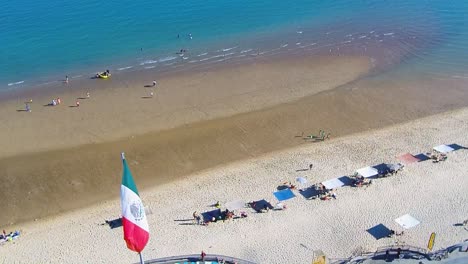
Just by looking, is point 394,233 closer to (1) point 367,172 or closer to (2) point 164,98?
(1) point 367,172

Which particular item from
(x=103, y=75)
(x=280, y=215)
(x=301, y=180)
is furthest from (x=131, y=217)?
(x=103, y=75)

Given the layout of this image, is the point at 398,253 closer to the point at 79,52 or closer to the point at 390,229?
the point at 390,229

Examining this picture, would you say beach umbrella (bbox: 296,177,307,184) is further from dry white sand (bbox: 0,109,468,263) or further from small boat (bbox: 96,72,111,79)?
small boat (bbox: 96,72,111,79)

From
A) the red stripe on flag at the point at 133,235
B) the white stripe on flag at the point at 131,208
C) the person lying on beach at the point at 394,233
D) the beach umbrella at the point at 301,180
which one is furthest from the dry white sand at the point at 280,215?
the white stripe on flag at the point at 131,208

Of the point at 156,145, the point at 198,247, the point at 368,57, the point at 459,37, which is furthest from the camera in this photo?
the point at 459,37

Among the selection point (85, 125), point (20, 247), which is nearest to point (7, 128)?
point (85, 125)

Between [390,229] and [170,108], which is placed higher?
[170,108]
